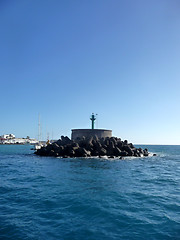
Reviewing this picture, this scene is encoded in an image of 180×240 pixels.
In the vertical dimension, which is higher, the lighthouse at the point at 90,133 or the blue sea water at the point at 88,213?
the lighthouse at the point at 90,133

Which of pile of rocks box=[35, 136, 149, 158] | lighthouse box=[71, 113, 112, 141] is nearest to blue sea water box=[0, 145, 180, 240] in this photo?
pile of rocks box=[35, 136, 149, 158]

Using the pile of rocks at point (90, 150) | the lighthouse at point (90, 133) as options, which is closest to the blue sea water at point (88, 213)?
the pile of rocks at point (90, 150)

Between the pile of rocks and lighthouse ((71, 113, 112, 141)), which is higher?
lighthouse ((71, 113, 112, 141))

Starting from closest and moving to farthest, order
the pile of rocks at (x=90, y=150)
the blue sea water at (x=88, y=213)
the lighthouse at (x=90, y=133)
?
the blue sea water at (x=88, y=213) → the pile of rocks at (x=90, y=150) → the lighthouse at (x=90, y=133)

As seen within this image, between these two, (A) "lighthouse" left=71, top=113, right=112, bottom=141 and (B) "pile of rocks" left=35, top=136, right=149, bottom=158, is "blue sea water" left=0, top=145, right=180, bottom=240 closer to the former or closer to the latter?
(B) "pile of rocks" left=35, top=136, right=149, bottom=158

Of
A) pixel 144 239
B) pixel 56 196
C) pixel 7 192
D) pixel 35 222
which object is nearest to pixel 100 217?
pixel 144 239

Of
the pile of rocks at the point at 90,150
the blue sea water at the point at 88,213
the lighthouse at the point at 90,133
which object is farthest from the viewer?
the lighthouse at the point at 90,133

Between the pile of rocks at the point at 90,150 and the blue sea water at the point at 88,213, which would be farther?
the pile of rocks at the point at 90,150

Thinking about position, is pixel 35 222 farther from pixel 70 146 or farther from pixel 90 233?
pixel 70 146

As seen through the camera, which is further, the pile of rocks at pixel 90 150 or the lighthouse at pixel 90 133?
the lighthouse at pixel 90 133

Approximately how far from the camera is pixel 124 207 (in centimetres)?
730

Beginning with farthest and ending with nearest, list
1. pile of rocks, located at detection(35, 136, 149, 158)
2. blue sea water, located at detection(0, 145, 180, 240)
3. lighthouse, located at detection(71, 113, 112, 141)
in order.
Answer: lighthouse, located at detection(71, 113, 112, 141) → pile of rocks, located at detection(35, 136, 149, 158) → blue sea water, located at detection(0, 145, 180, 240)

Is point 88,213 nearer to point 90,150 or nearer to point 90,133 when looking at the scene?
point 90,150

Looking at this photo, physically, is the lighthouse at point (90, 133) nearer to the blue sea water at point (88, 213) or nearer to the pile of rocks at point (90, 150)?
the pile of rocks at point (90, 150)
